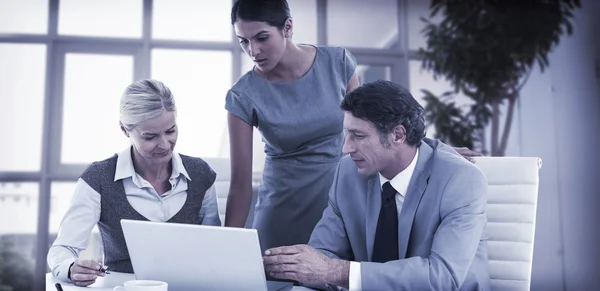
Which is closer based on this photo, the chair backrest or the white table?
the white table

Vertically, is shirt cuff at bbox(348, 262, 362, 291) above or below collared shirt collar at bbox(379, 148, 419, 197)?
below

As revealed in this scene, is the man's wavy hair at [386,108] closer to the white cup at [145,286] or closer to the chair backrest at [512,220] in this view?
the chair backrest at [512,220]

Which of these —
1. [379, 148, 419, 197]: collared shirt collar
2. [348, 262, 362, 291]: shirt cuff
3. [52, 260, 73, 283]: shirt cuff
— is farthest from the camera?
[379, 148, 419, 197]: collared shirt collar

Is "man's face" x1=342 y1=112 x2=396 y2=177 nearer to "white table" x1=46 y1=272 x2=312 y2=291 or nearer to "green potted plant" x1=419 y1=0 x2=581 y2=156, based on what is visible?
"white table" x1=46 y1=272 x2=312 y2=291

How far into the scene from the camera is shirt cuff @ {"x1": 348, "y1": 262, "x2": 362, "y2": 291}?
1190 mm

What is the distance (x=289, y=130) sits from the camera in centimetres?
180

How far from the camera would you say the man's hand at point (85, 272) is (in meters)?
1.25

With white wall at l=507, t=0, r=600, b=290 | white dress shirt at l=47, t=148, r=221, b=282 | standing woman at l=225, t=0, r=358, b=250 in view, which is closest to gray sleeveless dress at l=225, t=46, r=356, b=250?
standing woman at l=225, t=0, r=358, b=250

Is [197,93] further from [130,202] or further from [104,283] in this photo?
[104,283]

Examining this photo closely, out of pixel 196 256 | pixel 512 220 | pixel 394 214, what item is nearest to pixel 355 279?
pixel 394 214

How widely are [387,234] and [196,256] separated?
19.6 inches

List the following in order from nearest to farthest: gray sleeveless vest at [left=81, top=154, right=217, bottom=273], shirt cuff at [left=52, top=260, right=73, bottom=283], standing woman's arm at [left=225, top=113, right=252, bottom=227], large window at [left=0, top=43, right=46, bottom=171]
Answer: shirt cuff at [left=52, top=260, right=73, bottom=283] < gray sleeveless vest at [left=81, top=154, right=217, bottom=273] < standing woman's arm at [left=225, top=113, right=252, bottom=227] < large window at [left=0, top=43, right=46, bottom=171]

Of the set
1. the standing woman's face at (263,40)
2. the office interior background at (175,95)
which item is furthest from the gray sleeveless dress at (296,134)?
the office interior background at (175,95)

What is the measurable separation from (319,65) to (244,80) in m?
0.24
